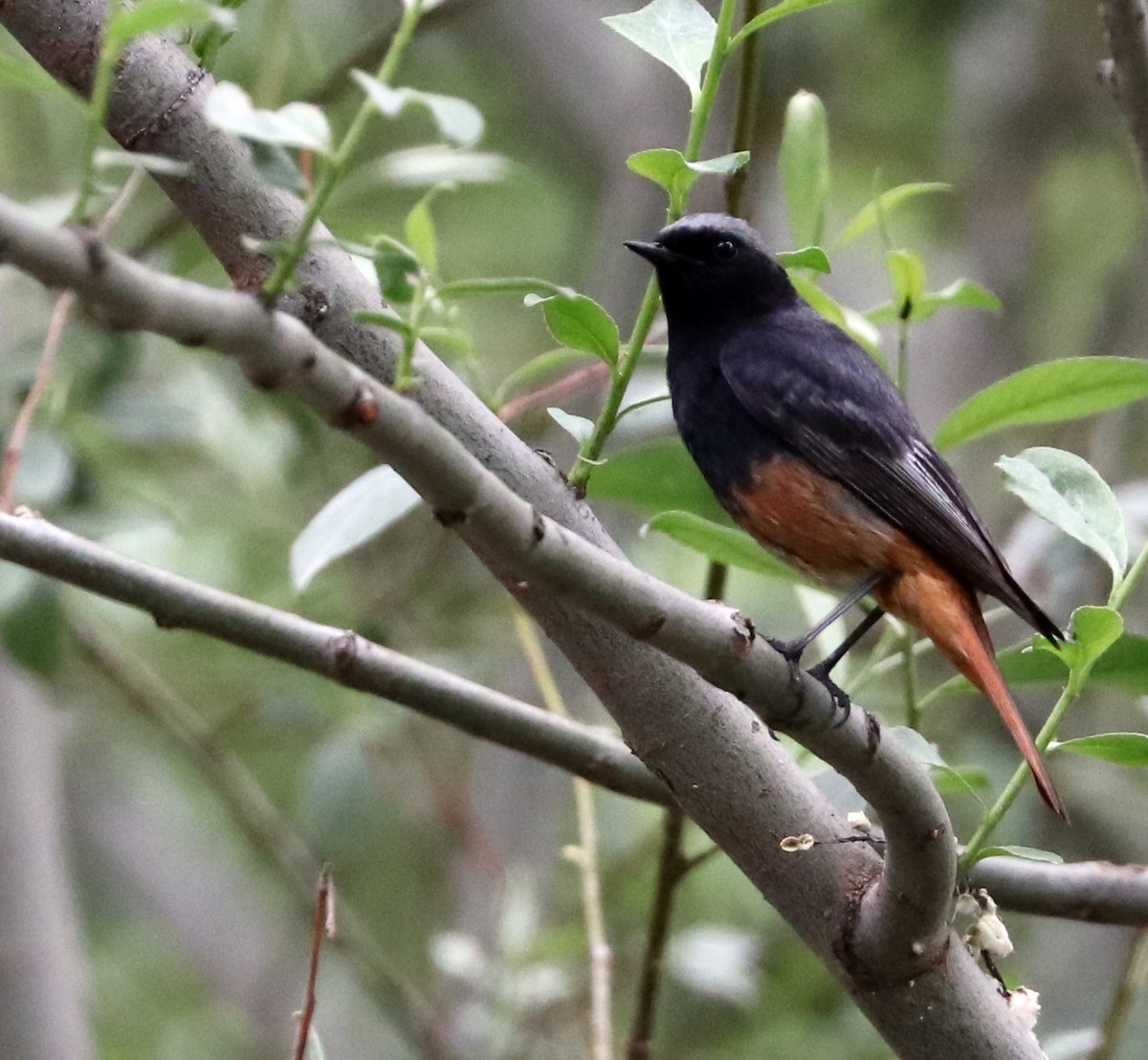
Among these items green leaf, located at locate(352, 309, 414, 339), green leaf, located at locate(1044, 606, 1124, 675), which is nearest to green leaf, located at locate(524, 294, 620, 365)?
green leaf, located at locate(352, 309, 414, 339)

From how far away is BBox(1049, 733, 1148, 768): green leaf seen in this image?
1993 mm

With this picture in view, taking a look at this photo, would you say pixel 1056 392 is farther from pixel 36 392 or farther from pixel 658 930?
pixel 36 392

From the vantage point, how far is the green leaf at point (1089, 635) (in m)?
1.93

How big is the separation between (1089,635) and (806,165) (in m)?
1.00

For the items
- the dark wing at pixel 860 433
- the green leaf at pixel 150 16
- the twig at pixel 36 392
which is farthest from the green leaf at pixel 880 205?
the green leaf at pixel 150 16

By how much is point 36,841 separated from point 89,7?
8.13 feet

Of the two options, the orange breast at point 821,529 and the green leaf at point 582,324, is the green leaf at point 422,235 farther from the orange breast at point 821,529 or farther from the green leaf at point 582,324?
the orange breast at point 821,529

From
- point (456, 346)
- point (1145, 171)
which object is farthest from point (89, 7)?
point (1145, 171)

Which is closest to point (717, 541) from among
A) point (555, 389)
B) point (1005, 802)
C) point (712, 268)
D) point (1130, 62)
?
point (555, 389)

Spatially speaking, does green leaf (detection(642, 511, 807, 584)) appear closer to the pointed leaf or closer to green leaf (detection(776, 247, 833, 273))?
green leaf (detection(776, 247, 833, 273))

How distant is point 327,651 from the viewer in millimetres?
2041

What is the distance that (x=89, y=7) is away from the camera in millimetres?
1918

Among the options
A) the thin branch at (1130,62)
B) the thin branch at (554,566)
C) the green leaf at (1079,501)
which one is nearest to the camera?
the thin branch at (554,566)

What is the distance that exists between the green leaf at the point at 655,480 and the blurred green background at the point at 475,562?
372 millimetres
